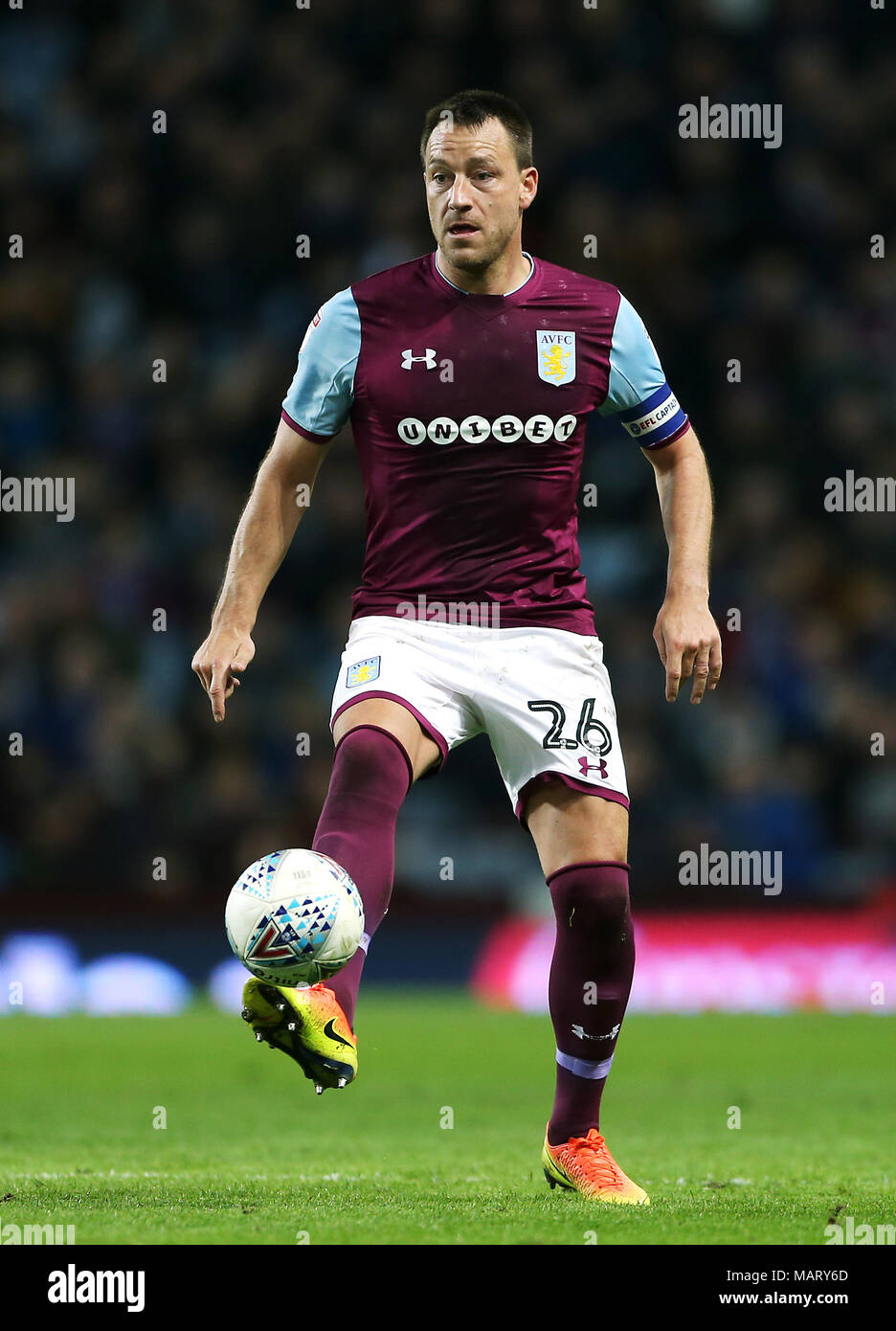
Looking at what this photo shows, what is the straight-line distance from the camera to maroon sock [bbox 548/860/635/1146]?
5152 millimetres

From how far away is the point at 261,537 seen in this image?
527cm

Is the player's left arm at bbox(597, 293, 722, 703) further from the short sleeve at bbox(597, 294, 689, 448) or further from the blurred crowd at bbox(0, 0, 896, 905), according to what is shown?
the blurred crowd at bbox(0, 0, 896, 905)

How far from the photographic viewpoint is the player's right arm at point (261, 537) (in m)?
5.13

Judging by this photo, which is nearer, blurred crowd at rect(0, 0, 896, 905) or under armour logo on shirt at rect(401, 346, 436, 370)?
under armour logo on shirt at rect(401, 346, 436, 370)

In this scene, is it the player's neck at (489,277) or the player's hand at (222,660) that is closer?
the player's hand at (222,660)

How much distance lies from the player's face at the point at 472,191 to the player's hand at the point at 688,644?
110cm

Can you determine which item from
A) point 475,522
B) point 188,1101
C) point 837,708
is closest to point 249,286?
point 837,708

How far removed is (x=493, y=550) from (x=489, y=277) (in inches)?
30.4

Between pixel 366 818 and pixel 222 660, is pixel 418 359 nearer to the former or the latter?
pixel 222 660

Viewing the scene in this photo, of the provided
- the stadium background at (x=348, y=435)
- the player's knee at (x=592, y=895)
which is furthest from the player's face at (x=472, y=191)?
the stadium background at (x=348, y=435)

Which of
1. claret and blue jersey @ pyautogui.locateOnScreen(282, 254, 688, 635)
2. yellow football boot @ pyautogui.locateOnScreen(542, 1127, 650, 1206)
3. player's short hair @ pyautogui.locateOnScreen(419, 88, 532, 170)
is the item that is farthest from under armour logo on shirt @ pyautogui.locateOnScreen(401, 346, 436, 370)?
yellow football boot @ pyautogui.locateOnScreen(542, 1127, 650, 1206)

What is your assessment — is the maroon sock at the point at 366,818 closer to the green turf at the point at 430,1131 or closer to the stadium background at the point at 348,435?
the green turf at the point at 430,1131

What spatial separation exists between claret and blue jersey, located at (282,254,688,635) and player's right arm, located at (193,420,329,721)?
8cm

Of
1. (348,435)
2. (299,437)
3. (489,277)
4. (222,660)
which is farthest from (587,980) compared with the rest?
(348,435)
